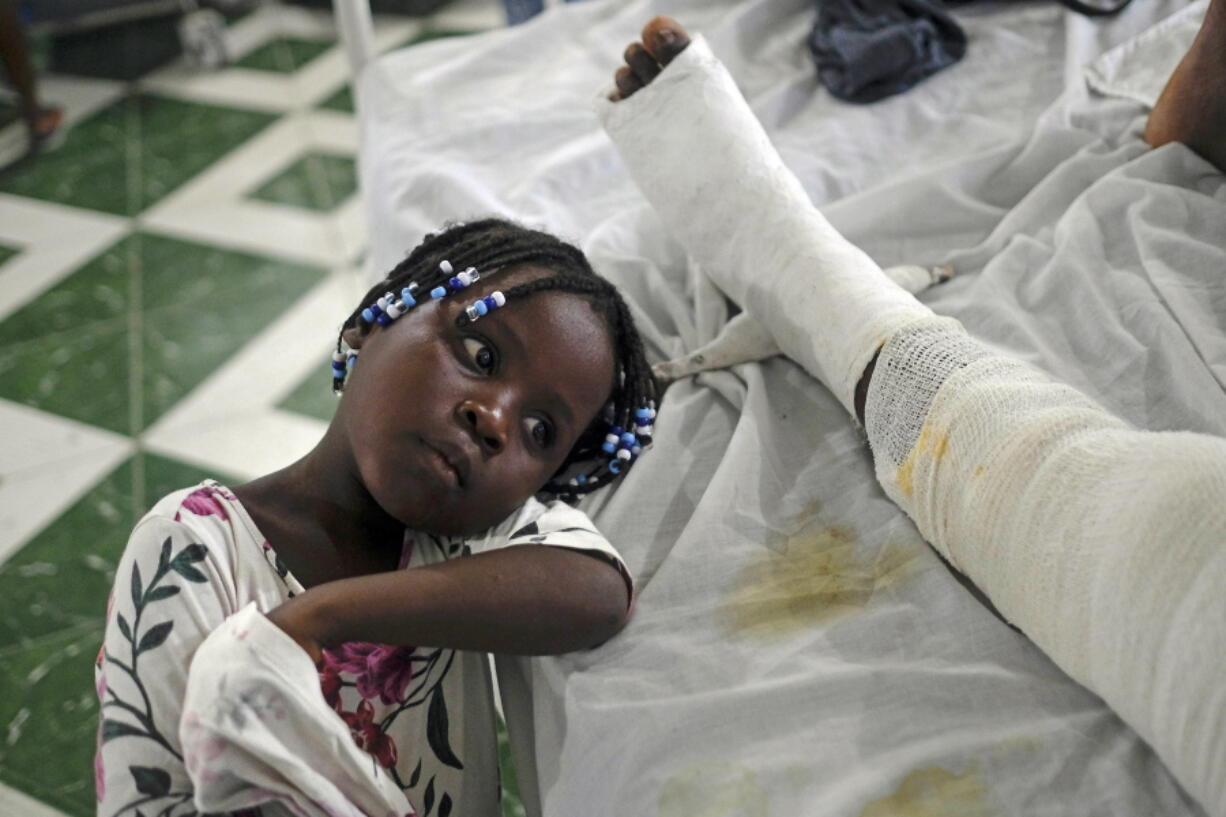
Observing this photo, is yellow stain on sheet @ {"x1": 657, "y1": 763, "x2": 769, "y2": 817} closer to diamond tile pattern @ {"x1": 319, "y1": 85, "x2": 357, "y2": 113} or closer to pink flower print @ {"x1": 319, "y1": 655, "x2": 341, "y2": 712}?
pink flower print @ {"x1": 319, "y1": 655, "x2": 341, "y2": 712}

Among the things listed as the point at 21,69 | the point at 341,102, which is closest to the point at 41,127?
the point at 21,69

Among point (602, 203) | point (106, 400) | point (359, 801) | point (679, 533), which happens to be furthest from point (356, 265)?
point (359, 801)

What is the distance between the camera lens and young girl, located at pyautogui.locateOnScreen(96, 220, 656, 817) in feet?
1.82

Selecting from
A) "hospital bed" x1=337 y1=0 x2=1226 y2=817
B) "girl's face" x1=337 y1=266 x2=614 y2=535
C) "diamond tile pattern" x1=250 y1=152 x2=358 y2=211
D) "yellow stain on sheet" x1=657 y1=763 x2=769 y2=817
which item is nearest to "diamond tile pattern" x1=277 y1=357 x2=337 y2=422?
"hospital bed" x1=337 y1=0 x2=1226 y2=817

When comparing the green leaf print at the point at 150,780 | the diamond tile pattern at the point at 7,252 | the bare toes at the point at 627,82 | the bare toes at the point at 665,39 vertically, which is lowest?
the diamond tile pattern at the point at 7,252

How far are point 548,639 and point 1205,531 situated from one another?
37cm

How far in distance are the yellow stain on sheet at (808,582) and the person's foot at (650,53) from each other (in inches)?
18.1

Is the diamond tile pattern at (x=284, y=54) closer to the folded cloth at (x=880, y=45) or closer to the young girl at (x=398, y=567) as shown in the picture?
the folded cloth at (x=880, y=45)

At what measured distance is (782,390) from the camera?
85 centimetres

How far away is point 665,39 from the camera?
3.06 ft

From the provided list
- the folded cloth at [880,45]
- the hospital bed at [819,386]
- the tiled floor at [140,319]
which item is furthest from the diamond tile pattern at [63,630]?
the folded cloth at [880,45]

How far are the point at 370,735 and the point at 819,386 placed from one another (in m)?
0.43

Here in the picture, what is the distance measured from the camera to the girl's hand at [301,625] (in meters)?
0.58

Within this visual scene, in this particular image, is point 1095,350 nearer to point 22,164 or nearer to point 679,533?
point 679,533
